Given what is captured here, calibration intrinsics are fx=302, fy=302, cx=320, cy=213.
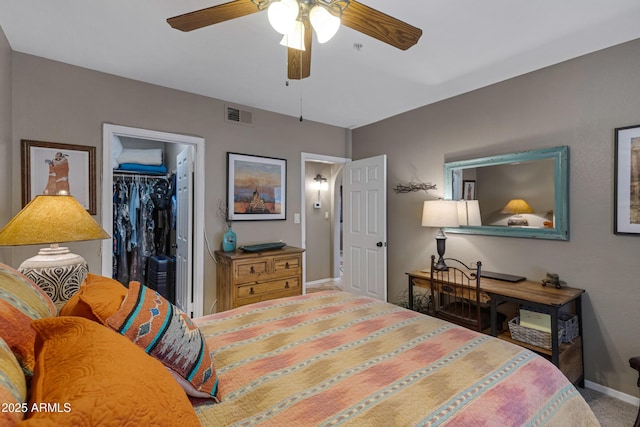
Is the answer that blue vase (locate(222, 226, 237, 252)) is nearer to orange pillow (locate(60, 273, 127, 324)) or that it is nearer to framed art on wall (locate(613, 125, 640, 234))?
orange pillow (locate(60, 273, 127, 324))

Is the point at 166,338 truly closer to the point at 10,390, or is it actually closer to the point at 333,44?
the point at 10,390

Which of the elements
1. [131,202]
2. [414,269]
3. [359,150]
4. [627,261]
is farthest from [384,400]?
[131,202]

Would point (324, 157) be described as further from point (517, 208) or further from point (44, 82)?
point (44, 82)

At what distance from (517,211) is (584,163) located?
1.94 ft

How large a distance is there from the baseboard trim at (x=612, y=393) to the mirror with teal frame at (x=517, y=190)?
1.12 meters

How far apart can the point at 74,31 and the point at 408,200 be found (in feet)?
11.1

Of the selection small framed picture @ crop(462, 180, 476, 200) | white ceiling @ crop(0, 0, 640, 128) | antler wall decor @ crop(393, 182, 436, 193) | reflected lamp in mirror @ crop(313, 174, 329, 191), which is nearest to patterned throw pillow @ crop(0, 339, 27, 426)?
white ceiling @ crop(0, 0, 640, 128)

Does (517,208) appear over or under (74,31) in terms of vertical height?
under

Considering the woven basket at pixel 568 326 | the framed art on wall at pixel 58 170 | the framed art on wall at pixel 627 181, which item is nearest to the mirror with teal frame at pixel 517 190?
the framed art on wall at pixel 627 181

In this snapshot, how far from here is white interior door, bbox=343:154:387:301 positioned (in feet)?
12.4

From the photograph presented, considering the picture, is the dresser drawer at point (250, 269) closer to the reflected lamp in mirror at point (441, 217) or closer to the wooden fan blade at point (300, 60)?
the reflected lamp in mirror at point (441, 217)

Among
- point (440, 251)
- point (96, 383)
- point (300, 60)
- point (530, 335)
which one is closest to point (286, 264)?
point (440, 251)

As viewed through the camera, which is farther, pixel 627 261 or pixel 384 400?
pixel 627 261

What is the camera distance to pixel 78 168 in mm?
2580
